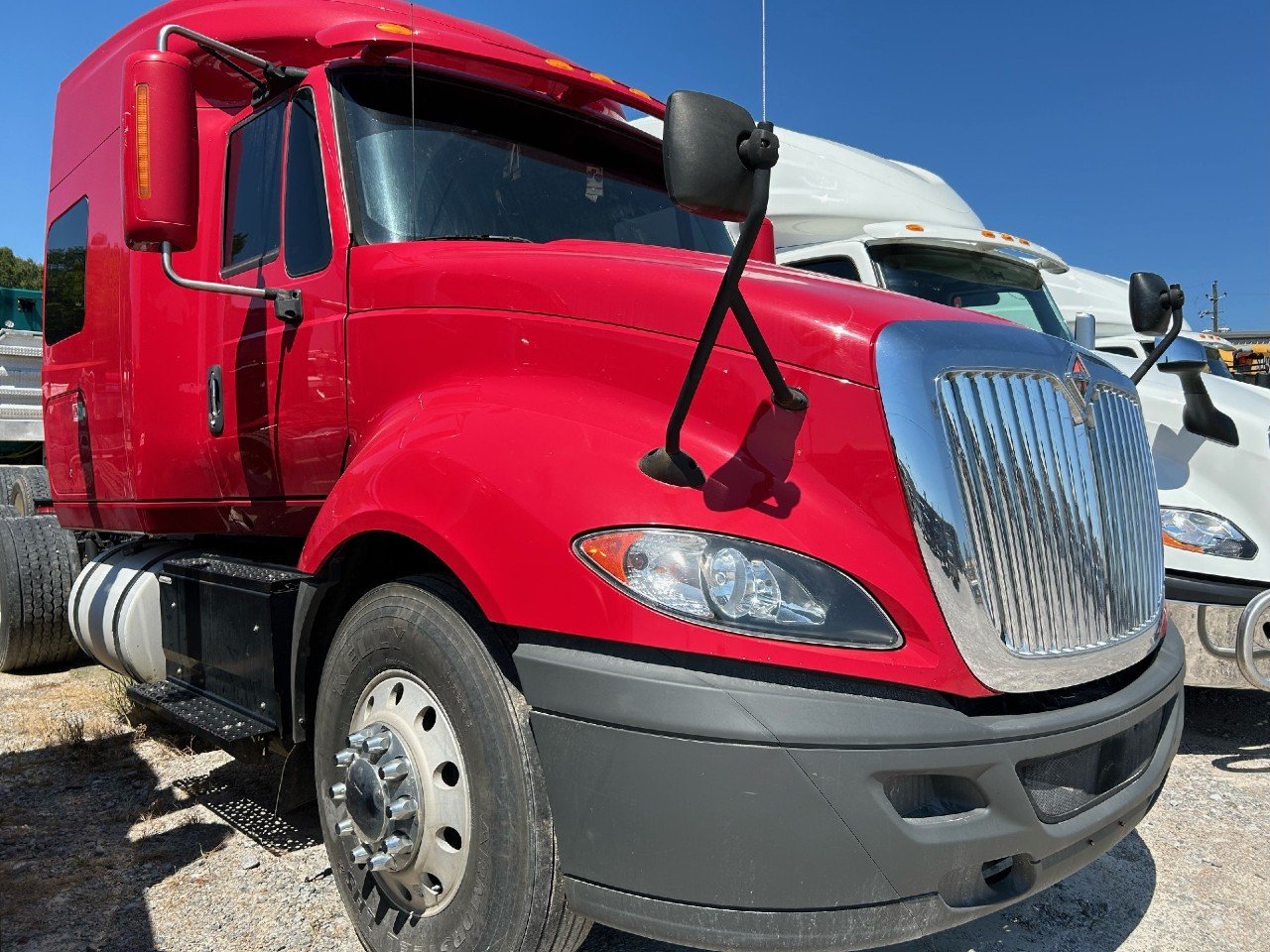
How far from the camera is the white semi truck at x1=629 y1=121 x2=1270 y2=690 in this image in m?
4.04

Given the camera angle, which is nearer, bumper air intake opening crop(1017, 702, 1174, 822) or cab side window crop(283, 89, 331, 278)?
bumper air intake opening crop(1017, 702, 1174, 822)

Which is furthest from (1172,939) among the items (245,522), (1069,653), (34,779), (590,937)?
(34,779)

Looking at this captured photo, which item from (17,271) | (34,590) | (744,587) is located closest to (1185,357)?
(744,587)

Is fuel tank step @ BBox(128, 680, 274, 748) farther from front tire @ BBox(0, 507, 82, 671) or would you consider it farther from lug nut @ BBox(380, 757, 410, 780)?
front tire @ BBox(0, 507, 82, 671)

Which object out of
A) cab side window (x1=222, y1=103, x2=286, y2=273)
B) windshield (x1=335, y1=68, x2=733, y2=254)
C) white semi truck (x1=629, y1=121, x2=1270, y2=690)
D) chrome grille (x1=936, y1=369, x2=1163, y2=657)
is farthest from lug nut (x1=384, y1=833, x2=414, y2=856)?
white semi truck (x1=629, y1=121, x2=1270, y2=690)

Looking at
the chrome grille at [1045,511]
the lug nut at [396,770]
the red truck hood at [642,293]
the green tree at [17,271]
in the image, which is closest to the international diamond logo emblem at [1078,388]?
the chrome grille at [1045,511]

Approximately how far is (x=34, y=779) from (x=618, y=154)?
3.45m

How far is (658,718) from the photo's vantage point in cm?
183

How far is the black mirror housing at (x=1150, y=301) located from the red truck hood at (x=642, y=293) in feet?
6.13

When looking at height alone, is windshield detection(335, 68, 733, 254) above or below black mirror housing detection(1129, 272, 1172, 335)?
above

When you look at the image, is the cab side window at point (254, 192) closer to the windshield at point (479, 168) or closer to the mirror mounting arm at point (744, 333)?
the windshield at point (479, 168)

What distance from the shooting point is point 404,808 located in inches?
90.6

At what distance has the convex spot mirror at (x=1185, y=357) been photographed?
4266mm

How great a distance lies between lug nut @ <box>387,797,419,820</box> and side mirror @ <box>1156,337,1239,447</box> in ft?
12.2
